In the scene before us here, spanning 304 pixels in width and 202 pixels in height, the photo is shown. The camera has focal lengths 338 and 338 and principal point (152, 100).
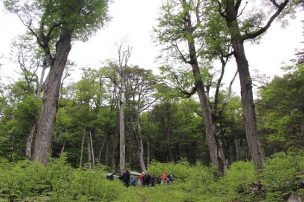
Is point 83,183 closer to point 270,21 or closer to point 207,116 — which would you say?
point 270,21

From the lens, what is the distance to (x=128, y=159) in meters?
50.0

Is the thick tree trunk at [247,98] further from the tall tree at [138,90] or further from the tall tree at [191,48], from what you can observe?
the tall tree at [138,90]

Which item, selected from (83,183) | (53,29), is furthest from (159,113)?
(83,183)

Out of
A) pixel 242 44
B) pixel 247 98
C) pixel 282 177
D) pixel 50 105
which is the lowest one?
pixel 282 177

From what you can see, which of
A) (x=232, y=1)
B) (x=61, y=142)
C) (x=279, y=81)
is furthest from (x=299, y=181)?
(x=61, y=142)

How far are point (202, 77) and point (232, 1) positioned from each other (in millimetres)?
6940

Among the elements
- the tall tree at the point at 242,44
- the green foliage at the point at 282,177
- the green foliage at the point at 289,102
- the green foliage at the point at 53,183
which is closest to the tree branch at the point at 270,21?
the tall tree at the point at 242,44

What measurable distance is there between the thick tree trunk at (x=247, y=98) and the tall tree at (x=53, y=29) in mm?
6113

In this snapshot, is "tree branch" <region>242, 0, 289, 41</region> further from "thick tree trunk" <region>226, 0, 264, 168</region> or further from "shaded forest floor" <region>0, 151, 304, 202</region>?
"shaded forest floor" <region>0, 151, 304, 202</region>

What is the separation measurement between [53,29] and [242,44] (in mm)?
8111

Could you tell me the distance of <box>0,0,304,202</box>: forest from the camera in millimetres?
9094

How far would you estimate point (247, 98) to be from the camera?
1190 centimetres

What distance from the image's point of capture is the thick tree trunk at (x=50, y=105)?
12.7 meters

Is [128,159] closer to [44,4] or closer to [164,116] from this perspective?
[164,116]
